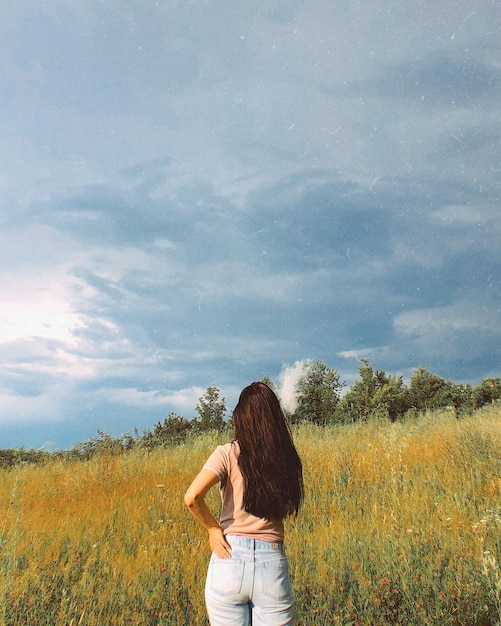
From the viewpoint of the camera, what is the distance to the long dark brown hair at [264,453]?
2740 mm

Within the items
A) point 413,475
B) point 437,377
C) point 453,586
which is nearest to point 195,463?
point 413,475

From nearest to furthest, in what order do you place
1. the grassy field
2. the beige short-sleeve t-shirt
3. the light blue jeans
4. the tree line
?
the light blue jeans
the beige short-sleeve t-shirt
the grassy field
the tree line

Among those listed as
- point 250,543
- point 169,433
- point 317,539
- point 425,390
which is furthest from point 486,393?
point 250,543

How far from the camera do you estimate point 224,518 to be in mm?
2818

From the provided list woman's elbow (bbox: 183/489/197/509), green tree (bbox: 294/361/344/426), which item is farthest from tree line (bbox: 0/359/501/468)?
woman's elbow (bbox: 183/489/197/509)

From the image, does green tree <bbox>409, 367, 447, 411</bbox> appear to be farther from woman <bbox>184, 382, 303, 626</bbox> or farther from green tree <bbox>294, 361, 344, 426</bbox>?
woman <bbox>184, 382, 303, 626</bbox>

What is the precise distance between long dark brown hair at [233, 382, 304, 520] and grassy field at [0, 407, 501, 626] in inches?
81.4

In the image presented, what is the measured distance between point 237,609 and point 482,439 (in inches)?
314

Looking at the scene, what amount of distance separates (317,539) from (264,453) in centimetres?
416

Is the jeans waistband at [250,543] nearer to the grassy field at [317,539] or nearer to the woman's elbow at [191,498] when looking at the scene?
the woman's elbow at [191,498]

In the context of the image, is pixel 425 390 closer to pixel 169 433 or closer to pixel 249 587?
pixel 169 433

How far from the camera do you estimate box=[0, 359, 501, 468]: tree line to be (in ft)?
49.4

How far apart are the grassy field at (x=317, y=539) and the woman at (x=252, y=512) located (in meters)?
1.95

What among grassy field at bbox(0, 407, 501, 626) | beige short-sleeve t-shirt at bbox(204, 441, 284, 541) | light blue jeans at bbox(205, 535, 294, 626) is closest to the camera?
light blue jeans at bbox(205, 535, 294, 626)
